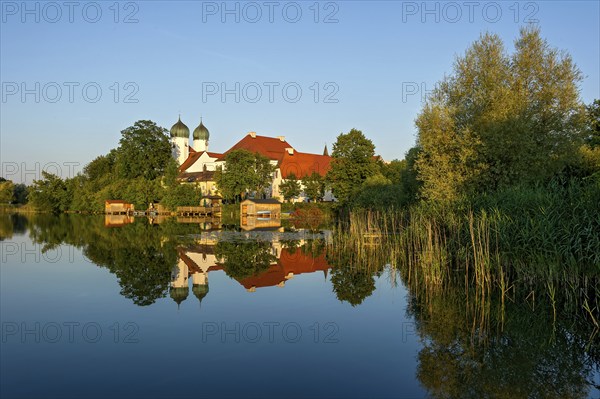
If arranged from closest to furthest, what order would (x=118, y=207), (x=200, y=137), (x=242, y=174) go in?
1. (x=242, y=174)
2. (x=118, y=207)
3. (x=200, y=137)

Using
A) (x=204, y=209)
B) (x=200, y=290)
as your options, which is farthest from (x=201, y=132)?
(x=200, y=290)

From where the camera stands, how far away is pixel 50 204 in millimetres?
78500

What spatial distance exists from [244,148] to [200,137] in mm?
20668

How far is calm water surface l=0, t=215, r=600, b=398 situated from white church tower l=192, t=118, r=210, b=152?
76186 millimetres

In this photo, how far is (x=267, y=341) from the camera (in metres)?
8.59

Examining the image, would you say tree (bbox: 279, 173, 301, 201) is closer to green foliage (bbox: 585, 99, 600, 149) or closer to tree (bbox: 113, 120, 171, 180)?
tree (bbox: 113, 120, 171, 180)

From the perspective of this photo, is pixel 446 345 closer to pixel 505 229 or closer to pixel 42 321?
pixel 505 229

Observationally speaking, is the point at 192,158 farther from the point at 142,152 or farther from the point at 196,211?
the point at 196,211

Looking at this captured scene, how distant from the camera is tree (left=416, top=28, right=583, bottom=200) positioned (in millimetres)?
22969

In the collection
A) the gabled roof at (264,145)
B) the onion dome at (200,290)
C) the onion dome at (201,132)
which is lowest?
the onion dome at (200,290)

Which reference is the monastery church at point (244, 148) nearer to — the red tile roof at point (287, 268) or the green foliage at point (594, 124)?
the green foliage at point (594, 124)

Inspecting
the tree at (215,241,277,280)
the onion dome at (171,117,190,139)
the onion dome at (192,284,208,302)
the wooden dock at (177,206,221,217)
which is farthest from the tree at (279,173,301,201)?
the onion dome at (192,284,208,302)

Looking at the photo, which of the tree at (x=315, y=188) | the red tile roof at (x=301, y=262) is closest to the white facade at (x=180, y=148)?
the tree at (x=315, y=188)

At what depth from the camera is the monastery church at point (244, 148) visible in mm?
72375
